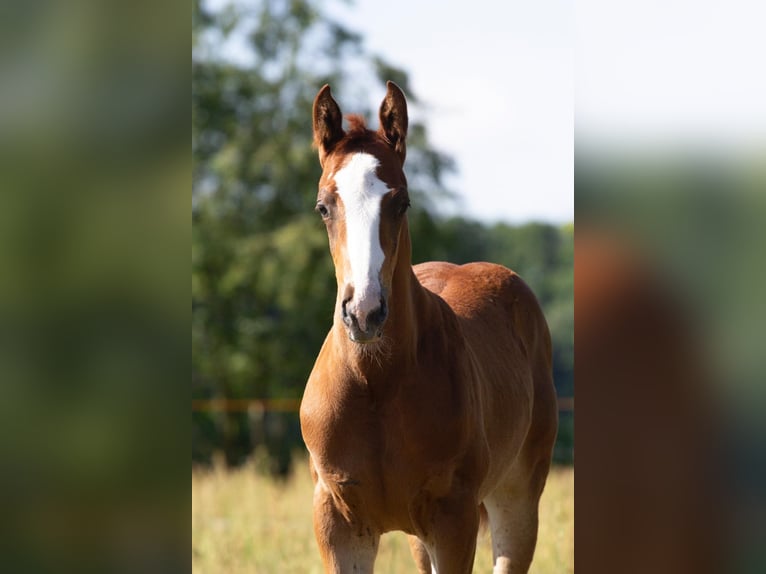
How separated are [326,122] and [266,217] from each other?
13298 mm

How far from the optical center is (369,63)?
15.6 meters

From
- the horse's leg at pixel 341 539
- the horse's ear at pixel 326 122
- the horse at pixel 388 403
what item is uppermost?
the horse's ear at pixel 326 122

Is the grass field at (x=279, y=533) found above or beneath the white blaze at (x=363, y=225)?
beneath

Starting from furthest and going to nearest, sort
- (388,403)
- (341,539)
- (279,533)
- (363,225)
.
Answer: (279,533) < (341,539) < (388,403) < (363,225)

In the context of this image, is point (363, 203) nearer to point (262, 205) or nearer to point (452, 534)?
point (452, 534)

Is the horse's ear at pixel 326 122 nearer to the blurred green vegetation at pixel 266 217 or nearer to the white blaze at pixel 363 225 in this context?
the white blaze at pixel 363 225

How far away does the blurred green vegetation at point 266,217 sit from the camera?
50.7 ft

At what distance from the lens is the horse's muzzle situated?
9.14 feet

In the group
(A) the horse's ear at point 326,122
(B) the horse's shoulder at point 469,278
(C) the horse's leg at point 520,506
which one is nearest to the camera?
(A) the horse's ear at point 326,122

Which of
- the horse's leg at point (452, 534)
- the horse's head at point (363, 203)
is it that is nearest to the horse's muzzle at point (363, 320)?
the horse's head at point (363, 203)

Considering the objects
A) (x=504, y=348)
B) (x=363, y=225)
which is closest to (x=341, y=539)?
(x=363, y=225)

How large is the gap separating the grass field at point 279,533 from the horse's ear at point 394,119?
10.5 feet

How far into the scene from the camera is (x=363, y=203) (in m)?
2.98

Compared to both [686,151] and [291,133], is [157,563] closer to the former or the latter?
[686,151]
